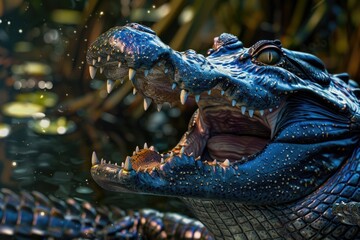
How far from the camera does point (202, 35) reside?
208 inches

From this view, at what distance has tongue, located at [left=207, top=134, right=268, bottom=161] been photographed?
7.07 ft

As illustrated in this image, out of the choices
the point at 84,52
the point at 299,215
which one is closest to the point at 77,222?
the point at 299,215

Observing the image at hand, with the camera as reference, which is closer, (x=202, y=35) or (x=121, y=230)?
(x=121, y=230)

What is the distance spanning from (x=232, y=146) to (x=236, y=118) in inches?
4.2

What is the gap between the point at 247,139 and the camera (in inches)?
85.9

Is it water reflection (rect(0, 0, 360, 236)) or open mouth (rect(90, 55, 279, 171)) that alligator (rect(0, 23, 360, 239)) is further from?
water reflection (rect(0, 0, 360, 236))

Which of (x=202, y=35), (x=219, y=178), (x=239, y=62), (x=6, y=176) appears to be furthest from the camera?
(x=202, y=35)

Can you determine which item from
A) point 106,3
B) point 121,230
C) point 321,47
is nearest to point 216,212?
point 121,230

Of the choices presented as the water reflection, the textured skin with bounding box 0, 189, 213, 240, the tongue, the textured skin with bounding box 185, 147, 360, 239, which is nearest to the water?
the water reflection

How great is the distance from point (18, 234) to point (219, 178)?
1.26 meters

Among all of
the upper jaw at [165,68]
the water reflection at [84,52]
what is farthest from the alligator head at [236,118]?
the water reflection at [84,52]

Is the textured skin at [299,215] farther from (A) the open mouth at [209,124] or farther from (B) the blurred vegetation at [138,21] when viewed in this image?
(B) the blurred vegetation at [138,21]

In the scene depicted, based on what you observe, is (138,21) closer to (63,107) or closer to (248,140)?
(63,107)

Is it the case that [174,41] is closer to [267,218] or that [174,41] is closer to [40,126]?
[40,126]
